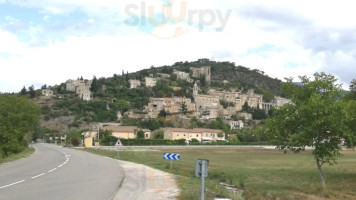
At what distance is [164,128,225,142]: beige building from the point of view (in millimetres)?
130500

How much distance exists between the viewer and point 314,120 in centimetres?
1891

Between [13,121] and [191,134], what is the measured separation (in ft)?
298

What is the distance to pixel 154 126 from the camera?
15788cm

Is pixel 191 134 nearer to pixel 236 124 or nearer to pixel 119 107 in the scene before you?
pixel 236 124

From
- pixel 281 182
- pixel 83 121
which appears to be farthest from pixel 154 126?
pixel 281 182

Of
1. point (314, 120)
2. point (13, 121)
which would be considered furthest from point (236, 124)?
point (314, 120)

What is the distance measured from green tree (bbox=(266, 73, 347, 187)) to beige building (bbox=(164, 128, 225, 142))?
360 ft

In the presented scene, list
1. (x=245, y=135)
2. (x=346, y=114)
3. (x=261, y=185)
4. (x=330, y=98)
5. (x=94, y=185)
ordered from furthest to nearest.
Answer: (x=245, y=135), (x=261, y=185), (x=330, y=98), (x=346, y=114), (x=94, y=185)

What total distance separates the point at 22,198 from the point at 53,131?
163163 mm

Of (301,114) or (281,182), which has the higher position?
(301,114)

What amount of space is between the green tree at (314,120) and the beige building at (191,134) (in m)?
110

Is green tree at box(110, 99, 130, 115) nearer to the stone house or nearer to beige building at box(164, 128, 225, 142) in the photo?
the stone house

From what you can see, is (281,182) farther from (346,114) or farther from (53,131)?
(53,131)

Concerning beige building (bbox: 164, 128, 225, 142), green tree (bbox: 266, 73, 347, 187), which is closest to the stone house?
beige building (bbox: 164, 128, 225, 142)
